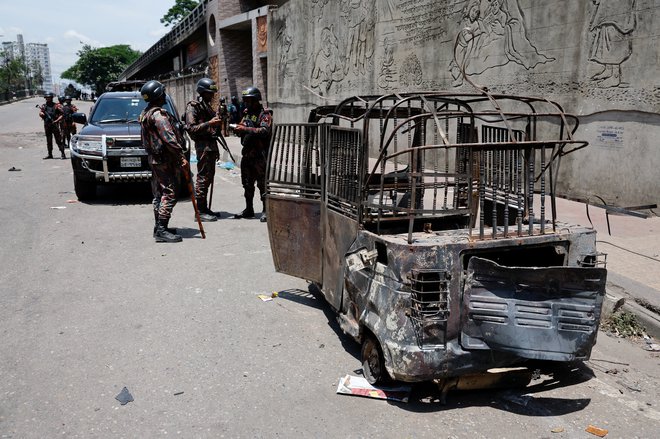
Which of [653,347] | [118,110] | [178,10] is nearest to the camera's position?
[653,347]

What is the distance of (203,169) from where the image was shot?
799 centimetres

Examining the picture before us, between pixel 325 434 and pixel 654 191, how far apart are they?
6557 millimetres

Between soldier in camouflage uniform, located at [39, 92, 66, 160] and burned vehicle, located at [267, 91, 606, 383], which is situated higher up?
soldier in camouflage uniform, located at [39, 92, 66, 160]

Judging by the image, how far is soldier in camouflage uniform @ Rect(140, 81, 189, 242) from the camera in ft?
21.4

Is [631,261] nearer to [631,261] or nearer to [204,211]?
[631,261]

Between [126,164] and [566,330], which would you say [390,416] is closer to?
[566,330]

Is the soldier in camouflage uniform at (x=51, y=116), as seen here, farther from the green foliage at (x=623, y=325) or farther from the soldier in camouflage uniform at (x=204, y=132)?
the green foliage at (x=623, y=325)

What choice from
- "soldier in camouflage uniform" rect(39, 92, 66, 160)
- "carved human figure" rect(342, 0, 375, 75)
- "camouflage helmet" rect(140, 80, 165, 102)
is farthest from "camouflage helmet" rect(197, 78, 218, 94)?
"soldier in camouflage uniform" rect(39, 92, 66, 160)

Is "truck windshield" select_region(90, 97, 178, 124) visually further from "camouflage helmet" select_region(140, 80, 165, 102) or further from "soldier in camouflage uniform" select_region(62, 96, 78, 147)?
"soldier in camouflage uniform" select_region(62, 96, 78, 147)

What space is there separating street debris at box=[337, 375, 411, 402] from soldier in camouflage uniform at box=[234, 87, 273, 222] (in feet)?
15.6

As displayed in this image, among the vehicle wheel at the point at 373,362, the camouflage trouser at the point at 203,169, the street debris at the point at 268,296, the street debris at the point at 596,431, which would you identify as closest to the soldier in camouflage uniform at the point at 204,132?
the camouflage trouser at the point at 203,169

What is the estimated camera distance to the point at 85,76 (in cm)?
9594

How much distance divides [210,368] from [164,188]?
→ 379 cm

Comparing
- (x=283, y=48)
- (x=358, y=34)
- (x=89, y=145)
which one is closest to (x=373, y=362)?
(x=89, y=145)
